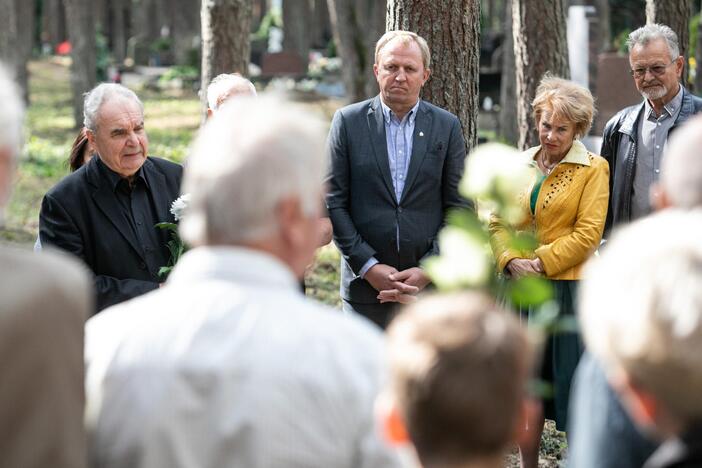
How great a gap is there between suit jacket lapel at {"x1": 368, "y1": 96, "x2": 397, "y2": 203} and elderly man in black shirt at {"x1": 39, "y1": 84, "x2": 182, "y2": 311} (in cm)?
111

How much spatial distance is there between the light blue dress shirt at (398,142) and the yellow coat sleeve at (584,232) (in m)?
0.81

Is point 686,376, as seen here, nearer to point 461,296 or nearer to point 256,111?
point 461,296

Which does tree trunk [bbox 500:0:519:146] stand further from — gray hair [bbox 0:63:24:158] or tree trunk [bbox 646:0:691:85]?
gray hair [bbox 0:63:24:158]

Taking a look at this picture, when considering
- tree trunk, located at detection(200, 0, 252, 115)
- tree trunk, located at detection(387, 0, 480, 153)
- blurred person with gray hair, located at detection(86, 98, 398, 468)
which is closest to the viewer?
blurred person with gray hair, located at detection(86, 98, 398, 468)

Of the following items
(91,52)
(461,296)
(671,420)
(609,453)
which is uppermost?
(91,52)

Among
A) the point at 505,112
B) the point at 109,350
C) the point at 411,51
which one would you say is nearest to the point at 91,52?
the point at 505,112

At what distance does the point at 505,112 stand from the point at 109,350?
53.2 feet

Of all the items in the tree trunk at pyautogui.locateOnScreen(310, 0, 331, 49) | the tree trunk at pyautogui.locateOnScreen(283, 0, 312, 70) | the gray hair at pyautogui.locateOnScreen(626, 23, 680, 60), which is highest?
the tree trunk at pyautogui.locateOnScreen(310, 0, 331, 49)

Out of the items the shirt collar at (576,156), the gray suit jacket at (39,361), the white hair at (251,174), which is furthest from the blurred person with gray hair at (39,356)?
the shirt collar at (576,156)

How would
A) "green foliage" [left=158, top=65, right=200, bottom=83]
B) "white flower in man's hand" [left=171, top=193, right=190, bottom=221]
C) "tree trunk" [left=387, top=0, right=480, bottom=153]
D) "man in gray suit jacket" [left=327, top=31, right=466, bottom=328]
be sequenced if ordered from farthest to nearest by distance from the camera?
Result: "green foliage" [left=158, top=65, right=200, bottom=83] → "tree trunk" [left=387, top=0, right=480, bottom=153] → "man in gray suit jacket" [left=327, top=31, right=466, bottom=328] → "white flower in man's hand" [left=171, top=193, right=190, bottom=221]

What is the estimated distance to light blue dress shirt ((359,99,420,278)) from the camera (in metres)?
5.81

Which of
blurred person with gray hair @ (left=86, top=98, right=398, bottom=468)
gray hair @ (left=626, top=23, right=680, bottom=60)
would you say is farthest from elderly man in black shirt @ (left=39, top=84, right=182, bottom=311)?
gray hair @ (left=626, top=23, right=680, bottom=60)

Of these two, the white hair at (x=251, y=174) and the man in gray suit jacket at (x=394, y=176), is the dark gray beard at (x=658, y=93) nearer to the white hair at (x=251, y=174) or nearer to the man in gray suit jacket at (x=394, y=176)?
the man in gray suit jacket at (x=394, y=176)

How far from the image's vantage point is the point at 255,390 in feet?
7.63
